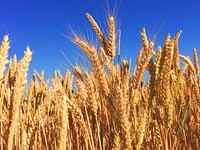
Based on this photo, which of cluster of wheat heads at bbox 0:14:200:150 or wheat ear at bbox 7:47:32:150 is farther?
cluster of wheat heads at bbox 0:14:200:150

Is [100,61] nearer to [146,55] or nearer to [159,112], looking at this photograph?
[146,55]

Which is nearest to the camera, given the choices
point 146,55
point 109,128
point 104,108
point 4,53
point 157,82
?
point 4,53

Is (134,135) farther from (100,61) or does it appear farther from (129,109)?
(100,61)

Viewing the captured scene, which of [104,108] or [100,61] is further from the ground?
[100,61]

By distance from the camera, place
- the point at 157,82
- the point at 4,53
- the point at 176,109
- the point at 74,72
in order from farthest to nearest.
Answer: the point at 74,72 < the point at 176,109 < the point at 157,82 < the point at 4,53

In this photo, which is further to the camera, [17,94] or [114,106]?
[114,106]

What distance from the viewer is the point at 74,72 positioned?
6.77 ft

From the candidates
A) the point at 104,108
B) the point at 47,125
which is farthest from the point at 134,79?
the point at 47,125

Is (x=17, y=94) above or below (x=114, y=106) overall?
below

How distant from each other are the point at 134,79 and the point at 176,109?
61 cm

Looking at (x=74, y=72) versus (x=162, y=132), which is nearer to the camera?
(x=162, y=132)

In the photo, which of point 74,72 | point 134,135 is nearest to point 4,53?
point 134,135

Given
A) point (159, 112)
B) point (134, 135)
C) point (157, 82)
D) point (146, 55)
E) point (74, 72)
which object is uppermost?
point (74, 72)

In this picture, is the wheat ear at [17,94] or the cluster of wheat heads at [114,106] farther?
the cluster of wheat heads at [114,106]
